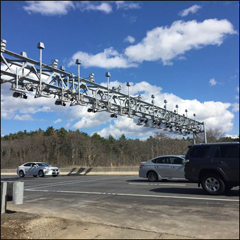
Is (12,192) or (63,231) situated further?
(12,192)

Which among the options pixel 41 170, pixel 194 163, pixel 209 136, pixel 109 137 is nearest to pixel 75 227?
pixel 194 163

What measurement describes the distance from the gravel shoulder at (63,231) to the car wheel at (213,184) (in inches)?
188

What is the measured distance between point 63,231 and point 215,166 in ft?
19.8

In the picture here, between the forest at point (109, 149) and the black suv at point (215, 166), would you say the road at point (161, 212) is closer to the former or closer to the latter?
the black suv at point (215, 166)

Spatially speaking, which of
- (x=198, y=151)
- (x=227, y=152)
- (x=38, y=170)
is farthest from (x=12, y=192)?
(x=38, y=170)

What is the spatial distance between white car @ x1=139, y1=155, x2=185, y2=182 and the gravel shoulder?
27.7 ft

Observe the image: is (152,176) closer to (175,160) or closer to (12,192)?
(175,160)

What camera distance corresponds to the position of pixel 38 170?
25.3m

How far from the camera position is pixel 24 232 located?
218 inches

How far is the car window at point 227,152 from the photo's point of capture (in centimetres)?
906

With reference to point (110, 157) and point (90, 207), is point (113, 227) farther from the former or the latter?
point (110, 157)

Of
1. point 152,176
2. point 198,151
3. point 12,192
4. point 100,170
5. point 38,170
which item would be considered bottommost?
point 100,170

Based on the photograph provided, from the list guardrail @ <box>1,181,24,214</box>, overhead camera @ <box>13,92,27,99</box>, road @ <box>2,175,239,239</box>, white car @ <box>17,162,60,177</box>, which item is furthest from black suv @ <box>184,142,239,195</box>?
white car @ <box>17,162,60,177</box>

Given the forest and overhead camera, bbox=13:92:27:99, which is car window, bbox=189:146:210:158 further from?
the forest
